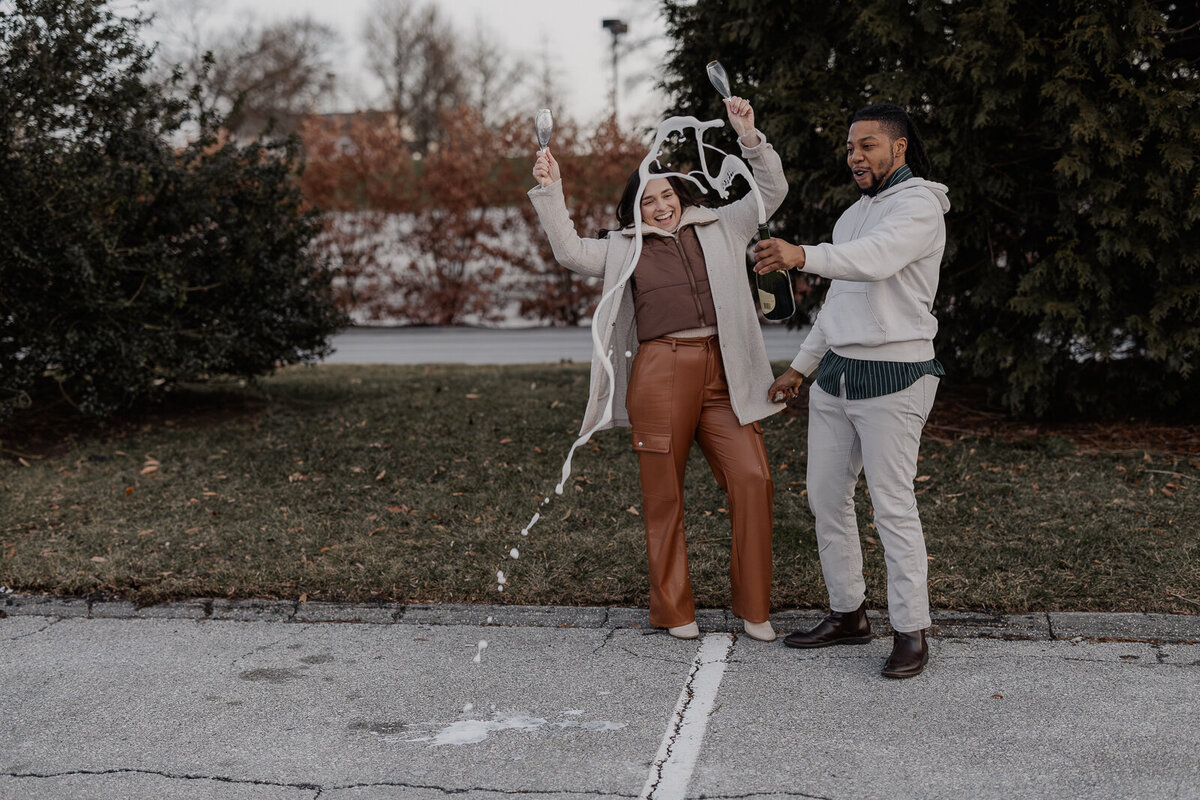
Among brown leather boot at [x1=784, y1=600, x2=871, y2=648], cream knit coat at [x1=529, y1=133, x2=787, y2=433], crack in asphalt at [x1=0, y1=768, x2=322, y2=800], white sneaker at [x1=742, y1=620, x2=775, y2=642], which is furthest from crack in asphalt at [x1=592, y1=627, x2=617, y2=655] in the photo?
crack in asphalt at [x1=0, y1=768, x2=322, y2=800]

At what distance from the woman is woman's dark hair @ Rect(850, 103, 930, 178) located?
1.67 ft

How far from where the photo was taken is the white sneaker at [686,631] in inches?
182

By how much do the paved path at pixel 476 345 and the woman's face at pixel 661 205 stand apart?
8172 mm

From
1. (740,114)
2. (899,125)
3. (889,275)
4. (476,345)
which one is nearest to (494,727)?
(889,275)

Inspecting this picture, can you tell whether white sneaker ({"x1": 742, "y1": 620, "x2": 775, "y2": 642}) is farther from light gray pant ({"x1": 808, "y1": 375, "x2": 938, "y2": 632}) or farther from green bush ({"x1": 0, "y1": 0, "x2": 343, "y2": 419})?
green bush ({"x1": 0, "y1": 0, "x2": 343, "y2": 419})

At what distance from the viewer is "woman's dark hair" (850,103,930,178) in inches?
156

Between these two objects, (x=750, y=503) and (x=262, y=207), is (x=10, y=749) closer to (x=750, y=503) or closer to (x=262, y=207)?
(x=750, y=503)

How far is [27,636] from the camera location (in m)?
4.91

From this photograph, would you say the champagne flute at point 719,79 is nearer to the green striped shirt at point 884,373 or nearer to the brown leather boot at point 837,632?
the green striped shirt at point 884,373

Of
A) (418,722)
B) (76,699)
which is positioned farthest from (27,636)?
(418,722)

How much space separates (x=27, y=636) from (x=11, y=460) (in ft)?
11.6

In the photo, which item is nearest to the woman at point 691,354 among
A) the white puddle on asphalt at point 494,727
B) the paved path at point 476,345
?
the white puddle on asphalt at point 494,727

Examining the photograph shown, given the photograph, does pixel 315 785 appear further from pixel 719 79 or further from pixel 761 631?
pixel 719 79

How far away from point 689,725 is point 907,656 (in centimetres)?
92
